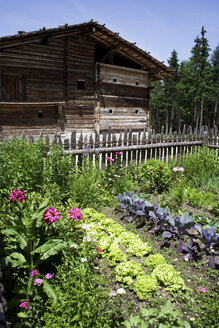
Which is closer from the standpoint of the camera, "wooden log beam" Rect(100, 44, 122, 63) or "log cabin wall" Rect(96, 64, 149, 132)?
"wooden log beam" Rect(100, 44, 122, 63)

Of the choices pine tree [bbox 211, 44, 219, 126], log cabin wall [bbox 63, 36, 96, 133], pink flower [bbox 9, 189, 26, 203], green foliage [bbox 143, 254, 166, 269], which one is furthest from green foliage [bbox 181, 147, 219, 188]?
pine tree [bbox 211, 44, 219, 126]

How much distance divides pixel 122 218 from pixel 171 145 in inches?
208

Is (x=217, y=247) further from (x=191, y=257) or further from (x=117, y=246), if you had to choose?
(x=117, y=246)

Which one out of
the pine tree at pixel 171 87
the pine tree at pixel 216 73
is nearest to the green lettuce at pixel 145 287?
the pine tree at pixel 216 73

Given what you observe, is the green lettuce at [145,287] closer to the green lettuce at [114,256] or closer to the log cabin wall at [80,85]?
the green lettuce at [114,256]

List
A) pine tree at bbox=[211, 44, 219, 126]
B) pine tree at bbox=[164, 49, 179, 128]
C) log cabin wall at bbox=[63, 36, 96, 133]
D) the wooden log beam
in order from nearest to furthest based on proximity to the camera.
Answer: log cabin wall at bbox=[63, 36, 96, 133], the wooden log beam, pine tree at bbox=[211, 44, 219, 126], pine tree at bbox=[164, 49, 179, 128]

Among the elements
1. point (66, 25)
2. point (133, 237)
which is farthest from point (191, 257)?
point (66, 25)

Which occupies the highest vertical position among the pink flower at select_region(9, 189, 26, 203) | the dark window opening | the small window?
the small window

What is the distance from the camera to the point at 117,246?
13.5 ft

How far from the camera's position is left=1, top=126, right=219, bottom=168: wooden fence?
7.30m

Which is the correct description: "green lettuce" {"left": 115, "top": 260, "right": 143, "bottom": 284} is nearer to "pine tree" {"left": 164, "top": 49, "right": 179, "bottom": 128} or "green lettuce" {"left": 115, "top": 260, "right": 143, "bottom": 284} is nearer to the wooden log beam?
the wooden log beam

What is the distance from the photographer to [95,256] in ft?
11.9

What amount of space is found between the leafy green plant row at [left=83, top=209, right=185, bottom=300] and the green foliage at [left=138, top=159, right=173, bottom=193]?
2784 millimetres

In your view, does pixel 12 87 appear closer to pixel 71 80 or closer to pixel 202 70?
pixel 71 80
